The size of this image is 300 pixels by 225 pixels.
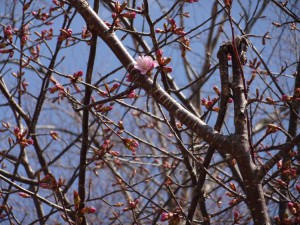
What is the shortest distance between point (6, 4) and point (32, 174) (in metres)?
1.66

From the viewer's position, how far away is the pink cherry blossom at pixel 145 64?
7.63 feet

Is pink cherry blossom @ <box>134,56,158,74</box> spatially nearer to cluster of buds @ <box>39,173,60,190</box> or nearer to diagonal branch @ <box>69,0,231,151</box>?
diagonal branch @ <box>69,0,231,151</box>

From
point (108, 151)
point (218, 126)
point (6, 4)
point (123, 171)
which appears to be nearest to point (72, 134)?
point (123, 171)

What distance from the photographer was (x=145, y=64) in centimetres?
233

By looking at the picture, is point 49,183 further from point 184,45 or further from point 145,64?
point 184,45

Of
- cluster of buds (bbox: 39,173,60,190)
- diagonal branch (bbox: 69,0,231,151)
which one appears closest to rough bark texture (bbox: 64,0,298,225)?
diagonal branch (bbox: 69,0,231,151)

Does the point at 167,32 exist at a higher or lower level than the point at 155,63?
higher

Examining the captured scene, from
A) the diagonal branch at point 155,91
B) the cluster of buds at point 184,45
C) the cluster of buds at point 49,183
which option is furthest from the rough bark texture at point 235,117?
the cluster of buds at point 49,183

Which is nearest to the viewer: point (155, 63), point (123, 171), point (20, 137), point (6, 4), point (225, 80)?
point (155, 63)

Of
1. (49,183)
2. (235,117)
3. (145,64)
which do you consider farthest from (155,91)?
(49,183)

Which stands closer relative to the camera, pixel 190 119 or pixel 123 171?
pixel 190 119

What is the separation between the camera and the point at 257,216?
2172 millimetres

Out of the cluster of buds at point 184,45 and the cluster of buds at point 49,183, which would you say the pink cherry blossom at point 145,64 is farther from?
the cluster of buds at point 49,183

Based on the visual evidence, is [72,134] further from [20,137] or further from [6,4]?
[20,137]
